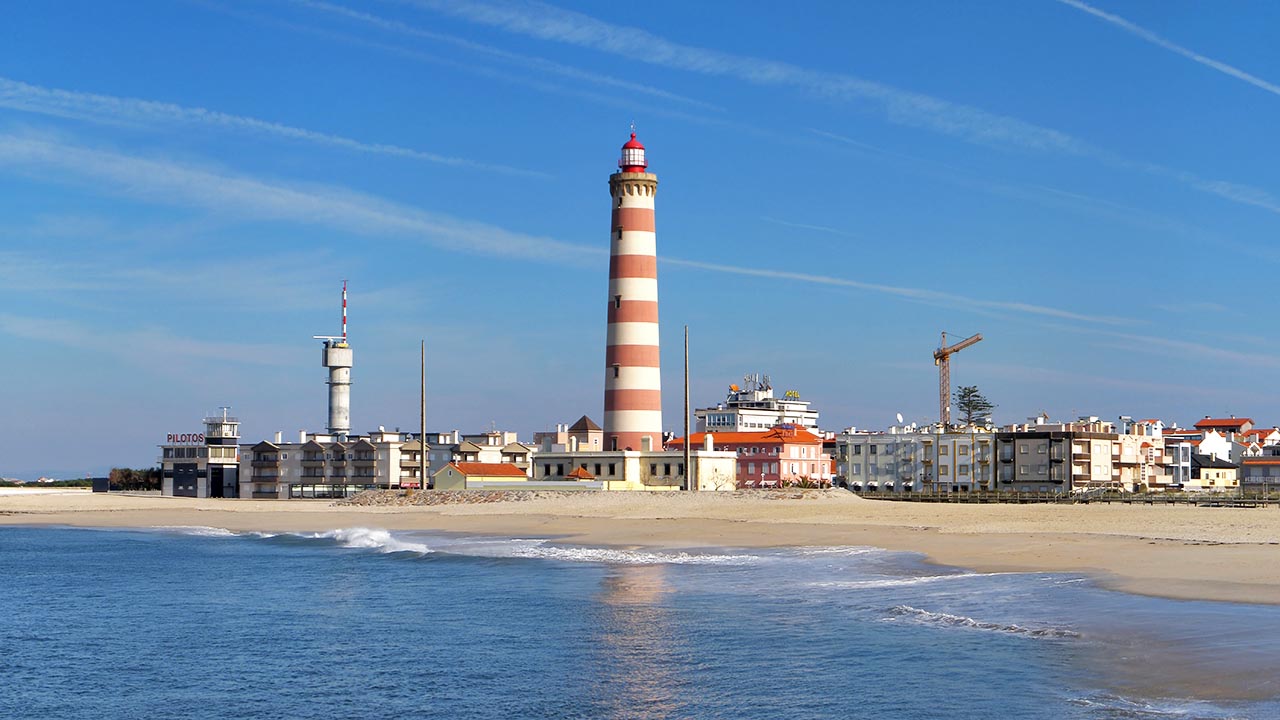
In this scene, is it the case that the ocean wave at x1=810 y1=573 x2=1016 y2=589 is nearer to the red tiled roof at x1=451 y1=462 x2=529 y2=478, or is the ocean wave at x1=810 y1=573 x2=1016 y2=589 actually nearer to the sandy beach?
the sandy beach

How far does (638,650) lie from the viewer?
25.0 m

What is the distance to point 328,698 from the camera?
21516mm

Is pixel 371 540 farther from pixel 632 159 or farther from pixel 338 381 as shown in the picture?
pixel 338 381

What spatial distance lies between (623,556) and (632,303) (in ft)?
112

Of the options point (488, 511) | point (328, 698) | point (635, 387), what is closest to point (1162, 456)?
point (635, 387)

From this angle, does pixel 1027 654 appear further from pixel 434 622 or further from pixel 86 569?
pixel 86 569

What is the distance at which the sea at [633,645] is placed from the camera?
20.0m

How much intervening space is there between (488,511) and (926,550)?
3474cm

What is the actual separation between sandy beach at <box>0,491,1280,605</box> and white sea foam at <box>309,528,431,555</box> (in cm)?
362

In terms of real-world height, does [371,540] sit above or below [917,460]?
below

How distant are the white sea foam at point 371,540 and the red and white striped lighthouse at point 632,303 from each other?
19.9 meters

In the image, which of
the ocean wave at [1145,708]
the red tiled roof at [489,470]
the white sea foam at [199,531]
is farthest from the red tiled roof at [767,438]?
the ocean wave at [1145,708]

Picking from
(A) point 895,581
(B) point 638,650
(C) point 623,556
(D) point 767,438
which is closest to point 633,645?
(B) point 638,650

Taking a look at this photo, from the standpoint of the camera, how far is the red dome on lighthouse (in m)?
79.7
